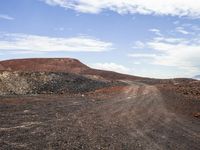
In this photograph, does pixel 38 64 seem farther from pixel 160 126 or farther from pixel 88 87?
pixel 160 126

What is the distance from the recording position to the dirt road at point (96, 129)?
15.3 m

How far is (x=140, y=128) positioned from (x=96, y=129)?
2407mm

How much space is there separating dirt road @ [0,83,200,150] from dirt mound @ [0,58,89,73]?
64156 millimetres

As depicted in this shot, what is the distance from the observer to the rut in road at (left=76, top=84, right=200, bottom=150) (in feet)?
52.5

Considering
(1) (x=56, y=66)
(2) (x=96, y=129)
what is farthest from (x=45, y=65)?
(2) (x=96, y=129)

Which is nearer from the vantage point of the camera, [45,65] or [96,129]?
[96,129]

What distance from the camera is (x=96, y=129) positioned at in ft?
61.9

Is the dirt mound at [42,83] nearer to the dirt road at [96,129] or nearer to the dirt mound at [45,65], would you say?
the dirt road at [96,129]

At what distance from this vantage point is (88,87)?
52.5 meters

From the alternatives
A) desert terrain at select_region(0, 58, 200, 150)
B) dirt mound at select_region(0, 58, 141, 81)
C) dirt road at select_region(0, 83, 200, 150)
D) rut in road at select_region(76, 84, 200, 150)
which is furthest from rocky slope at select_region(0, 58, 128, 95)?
dirt mound at select_region(0, 58, 141, 81)

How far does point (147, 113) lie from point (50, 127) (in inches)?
367

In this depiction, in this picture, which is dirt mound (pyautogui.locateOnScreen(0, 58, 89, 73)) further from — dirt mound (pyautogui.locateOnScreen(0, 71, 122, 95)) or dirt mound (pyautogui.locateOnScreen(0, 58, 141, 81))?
dirt mound (pyautogui.locateOnScreen(0, 71, 122, 95))

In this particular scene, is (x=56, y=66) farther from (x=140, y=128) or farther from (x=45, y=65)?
(x=140, y=128)

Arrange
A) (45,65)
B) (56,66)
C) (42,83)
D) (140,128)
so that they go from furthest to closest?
(56,66) < (45,65) < (42,83) < (140,128)
